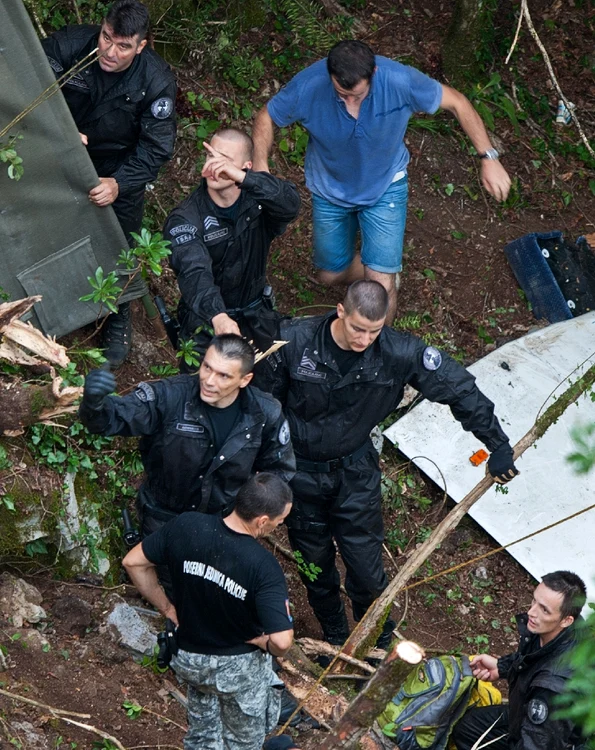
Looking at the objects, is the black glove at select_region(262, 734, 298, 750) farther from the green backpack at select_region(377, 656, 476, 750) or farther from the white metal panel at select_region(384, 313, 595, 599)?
the white metal panel at select_region(384, 313, 595, 599)

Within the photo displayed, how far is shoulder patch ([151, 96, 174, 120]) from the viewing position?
17.9ft

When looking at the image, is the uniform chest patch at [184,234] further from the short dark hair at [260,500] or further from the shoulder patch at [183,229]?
the short dark hair at [260,500]

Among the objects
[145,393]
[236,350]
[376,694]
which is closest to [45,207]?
[145,393]

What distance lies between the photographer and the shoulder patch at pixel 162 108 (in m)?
5.45

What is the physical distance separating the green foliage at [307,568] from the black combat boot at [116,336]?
1602 mm

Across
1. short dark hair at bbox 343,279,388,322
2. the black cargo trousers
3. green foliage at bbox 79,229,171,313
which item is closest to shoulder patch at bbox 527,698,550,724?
the black cargo trousers

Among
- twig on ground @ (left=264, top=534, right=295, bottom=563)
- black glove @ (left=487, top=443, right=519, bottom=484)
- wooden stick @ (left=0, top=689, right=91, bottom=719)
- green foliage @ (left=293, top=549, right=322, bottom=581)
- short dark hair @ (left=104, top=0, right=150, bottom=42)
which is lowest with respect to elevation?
twig on ground @ (left=264, top=534, right=295, bottom=563)

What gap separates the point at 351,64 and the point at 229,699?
11.4ft

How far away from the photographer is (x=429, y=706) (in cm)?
482

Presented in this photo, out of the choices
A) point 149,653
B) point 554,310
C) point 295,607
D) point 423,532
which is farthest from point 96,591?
point 554,310

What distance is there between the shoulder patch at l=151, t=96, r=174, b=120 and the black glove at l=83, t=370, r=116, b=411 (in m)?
2.02

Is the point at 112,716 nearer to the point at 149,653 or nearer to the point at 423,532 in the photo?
the point at 149,653

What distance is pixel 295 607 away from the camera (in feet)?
19.9

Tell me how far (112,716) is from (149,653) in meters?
0.46
